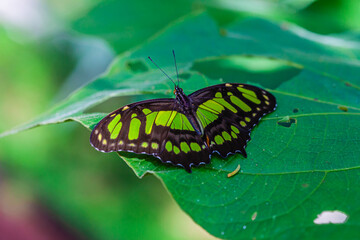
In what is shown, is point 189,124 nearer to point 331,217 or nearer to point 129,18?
point 331,217

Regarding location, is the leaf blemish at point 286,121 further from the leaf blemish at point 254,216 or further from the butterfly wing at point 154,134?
the leaf blemish at point 254,216

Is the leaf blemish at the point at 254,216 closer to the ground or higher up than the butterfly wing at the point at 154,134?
closer to the ground

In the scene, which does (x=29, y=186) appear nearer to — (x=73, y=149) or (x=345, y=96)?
(x=73, y=149)

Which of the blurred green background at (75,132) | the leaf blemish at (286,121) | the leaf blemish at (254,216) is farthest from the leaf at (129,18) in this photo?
the leaf blemish at (254,216)

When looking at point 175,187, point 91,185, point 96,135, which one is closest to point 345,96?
point 175,187

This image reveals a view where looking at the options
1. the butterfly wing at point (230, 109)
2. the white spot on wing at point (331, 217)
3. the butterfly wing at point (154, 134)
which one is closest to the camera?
the white spot on wing at point (331, 217)

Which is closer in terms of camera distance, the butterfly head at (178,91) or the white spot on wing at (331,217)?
the white spot on wing at (331,217)

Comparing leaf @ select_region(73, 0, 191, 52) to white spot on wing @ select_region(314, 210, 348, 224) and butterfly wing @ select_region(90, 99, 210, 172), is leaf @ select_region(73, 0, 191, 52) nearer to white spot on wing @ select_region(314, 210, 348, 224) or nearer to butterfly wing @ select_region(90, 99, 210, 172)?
butterfly wing @ select_region(90, 99, 210, 172)
